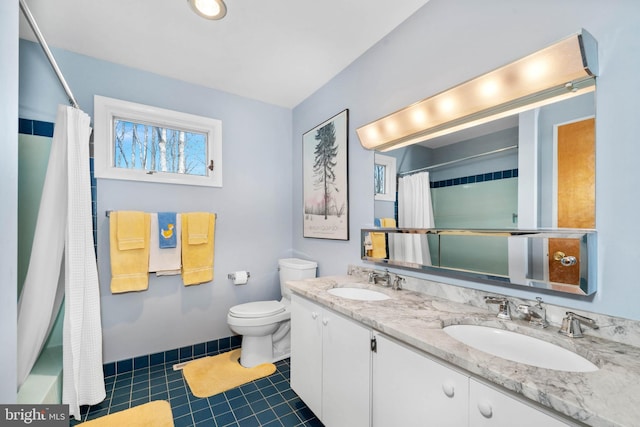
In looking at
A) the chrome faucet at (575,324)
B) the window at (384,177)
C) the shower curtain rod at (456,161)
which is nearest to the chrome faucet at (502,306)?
the chrome faucet at (575,324)

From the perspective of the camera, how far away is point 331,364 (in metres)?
1.42

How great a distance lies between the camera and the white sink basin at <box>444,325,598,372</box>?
884 mm

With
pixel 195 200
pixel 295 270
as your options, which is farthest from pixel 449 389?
pixel 195 200

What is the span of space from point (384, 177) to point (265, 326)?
4.79 ft

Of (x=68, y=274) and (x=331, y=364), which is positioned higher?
(x=68, y=274)

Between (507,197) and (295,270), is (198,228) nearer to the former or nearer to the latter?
(295,270)

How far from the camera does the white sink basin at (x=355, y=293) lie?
1.72 metres

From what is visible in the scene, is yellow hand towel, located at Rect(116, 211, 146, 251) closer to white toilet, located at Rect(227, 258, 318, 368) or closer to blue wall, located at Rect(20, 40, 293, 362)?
blue wall, located at Rect(20, 40, 293, 362)

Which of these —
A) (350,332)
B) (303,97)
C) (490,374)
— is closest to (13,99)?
(350,332)

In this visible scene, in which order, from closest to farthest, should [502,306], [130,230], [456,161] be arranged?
1. [502,306]
2. [456,161]
3. [130,230]

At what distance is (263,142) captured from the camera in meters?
2.81

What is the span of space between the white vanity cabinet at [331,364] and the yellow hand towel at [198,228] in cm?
106

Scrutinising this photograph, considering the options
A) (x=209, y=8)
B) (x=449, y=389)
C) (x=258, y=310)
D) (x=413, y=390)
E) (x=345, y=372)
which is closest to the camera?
(x=449, y=389)

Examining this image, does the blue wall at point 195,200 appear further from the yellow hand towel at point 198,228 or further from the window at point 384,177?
the window at point 384,177
